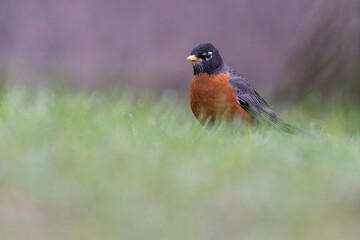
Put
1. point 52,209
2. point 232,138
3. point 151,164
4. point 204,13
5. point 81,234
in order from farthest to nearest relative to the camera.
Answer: point 204,13 < point 232,138 < point 151,164 < point 52,209 < point 81,234

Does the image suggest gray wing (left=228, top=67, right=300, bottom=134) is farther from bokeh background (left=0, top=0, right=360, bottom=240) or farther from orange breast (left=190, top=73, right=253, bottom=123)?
bokeh background (left=0, top=0, right=360, bottom=240)

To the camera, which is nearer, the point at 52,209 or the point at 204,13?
the point at 52,209

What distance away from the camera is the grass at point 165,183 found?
3.03 m

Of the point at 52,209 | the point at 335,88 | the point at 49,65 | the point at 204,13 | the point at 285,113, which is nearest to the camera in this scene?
the point at 52,209

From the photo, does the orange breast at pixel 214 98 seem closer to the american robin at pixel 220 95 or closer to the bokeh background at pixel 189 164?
the american robin at pixel 220 95

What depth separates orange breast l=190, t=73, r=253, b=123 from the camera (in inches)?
217

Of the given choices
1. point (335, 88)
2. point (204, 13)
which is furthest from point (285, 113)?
point (204, 13)

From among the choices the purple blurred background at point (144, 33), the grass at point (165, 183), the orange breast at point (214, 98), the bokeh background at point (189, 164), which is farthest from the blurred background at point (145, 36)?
the grass at point (165, 183)

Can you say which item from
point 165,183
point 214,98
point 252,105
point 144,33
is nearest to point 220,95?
point 214,98

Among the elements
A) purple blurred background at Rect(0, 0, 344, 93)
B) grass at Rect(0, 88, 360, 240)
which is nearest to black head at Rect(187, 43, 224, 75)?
grass at Rect(0, 88, 360, 240)

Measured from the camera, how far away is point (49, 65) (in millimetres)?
9500

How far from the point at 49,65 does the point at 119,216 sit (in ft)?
22.2

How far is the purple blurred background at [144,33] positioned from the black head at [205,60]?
152 inches

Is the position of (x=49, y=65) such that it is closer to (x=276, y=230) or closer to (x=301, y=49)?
(x=301, y=49)
